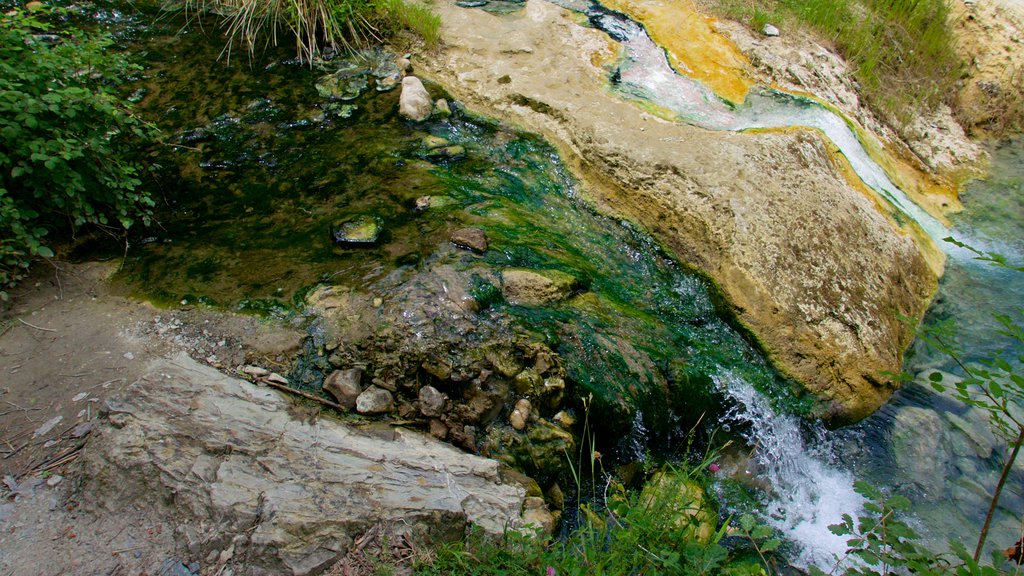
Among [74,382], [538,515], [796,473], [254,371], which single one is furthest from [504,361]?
[74,382]

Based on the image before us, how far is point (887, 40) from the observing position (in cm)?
717

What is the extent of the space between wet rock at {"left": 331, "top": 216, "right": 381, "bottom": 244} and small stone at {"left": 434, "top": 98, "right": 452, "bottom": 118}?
1.62 meters

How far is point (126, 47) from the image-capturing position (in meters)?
5.46

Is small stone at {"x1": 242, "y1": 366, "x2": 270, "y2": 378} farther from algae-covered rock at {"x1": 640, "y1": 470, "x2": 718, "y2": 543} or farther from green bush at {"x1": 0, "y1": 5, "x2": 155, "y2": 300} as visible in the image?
algae-covered rock at {"x1": 640, "y1": 470, "x2": 718, "y2": 543}

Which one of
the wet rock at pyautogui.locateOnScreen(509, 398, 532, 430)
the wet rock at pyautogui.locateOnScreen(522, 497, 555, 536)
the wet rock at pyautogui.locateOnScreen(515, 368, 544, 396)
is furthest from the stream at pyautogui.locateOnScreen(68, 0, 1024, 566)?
the wet rock at pyautogui.locateOnScreen(522, 497, 555, 536)

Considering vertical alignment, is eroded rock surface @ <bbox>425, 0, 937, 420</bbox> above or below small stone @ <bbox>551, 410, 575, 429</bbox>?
above

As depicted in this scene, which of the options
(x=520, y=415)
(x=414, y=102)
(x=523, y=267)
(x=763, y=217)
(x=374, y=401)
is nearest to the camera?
(x=374, y=401)

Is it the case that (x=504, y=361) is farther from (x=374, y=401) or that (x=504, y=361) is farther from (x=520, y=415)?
(x=374, y=401)

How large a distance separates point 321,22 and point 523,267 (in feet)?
12.5

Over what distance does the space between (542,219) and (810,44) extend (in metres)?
4.25

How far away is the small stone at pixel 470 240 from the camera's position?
3.82 meters

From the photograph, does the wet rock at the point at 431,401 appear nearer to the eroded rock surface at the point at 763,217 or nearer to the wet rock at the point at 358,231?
the wet rock at the point at 358,231

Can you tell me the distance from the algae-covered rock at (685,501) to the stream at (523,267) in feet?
0.62

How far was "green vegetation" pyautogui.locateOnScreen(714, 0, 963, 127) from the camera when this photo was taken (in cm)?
662
